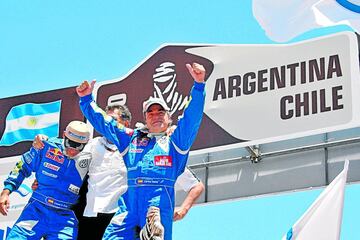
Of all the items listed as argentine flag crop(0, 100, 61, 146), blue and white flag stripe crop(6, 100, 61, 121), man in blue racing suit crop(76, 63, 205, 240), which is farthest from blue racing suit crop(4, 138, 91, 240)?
blue and white flag stripe crop(6, 100, 61, 121)

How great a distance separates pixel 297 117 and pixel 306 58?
33.0 inches

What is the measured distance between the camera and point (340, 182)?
818cm

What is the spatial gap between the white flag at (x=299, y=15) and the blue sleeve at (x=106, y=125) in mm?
1370

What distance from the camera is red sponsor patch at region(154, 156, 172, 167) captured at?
6.60 metres

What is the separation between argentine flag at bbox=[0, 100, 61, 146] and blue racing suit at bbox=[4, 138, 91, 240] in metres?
6.50

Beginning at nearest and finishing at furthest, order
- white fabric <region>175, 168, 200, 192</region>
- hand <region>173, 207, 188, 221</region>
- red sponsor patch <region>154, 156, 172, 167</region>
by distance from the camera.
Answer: red sponsor patch <region>154, 156, 172, 167</region>
hand <region>173, 207, 188, 221</region>
white fabric <region>175, 168, 200, 192</region>

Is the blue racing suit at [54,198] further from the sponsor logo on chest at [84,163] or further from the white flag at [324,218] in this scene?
the white flag at [324,218]

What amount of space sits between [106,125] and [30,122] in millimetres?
7512

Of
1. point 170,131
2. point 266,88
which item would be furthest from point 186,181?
point 266,88

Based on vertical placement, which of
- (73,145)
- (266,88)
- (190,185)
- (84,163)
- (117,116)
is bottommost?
(190,185)

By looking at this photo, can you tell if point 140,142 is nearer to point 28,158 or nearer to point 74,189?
point 74,189

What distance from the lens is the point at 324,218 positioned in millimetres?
7992

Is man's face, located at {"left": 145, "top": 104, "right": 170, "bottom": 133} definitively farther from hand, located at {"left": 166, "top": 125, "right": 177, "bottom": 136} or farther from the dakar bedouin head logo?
the dakar bedouin head logo

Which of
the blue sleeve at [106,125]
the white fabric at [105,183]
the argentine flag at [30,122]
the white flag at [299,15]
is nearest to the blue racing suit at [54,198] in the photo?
the white fabric at [105,183]
